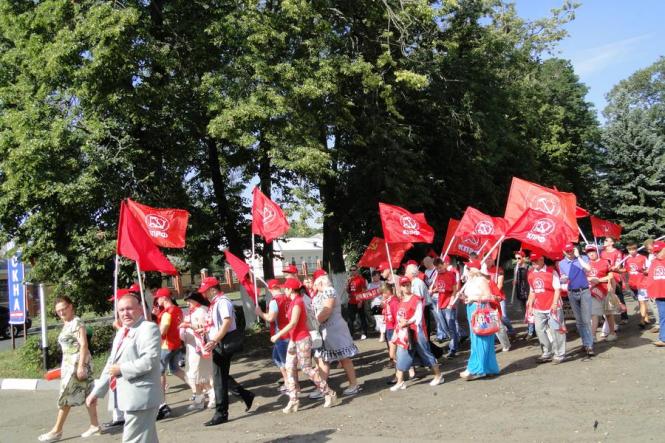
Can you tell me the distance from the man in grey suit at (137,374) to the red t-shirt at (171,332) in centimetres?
405

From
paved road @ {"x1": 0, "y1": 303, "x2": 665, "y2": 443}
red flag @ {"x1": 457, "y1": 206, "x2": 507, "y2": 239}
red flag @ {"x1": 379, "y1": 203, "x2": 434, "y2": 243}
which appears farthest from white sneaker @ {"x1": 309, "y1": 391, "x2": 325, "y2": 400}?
red flag @ {"x1": 457, "y1": 206, "x2": 507, "y2": 239}

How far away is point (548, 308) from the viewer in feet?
31.3

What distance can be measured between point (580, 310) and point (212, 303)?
20.0 feet

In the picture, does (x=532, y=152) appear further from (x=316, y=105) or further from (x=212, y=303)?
(x=212, y=303)

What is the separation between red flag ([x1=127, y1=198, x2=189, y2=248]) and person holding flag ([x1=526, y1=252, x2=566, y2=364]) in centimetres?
596

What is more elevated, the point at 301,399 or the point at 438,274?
the point at 438,274

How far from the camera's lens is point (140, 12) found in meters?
Result: 13.4

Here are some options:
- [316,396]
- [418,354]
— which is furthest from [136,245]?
[418,354]

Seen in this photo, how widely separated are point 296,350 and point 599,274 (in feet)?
21.1

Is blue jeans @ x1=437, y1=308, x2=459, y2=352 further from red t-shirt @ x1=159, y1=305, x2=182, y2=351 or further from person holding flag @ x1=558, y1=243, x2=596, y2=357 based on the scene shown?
red t-shirt @ x1=159, y1=305, x2=182, y2=351

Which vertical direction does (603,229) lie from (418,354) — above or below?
above

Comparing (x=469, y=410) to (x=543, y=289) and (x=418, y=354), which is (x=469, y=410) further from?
(x=543, y=289)

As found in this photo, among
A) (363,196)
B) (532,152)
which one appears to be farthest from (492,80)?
(532,152)

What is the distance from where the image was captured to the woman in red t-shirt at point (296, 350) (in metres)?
8.08
